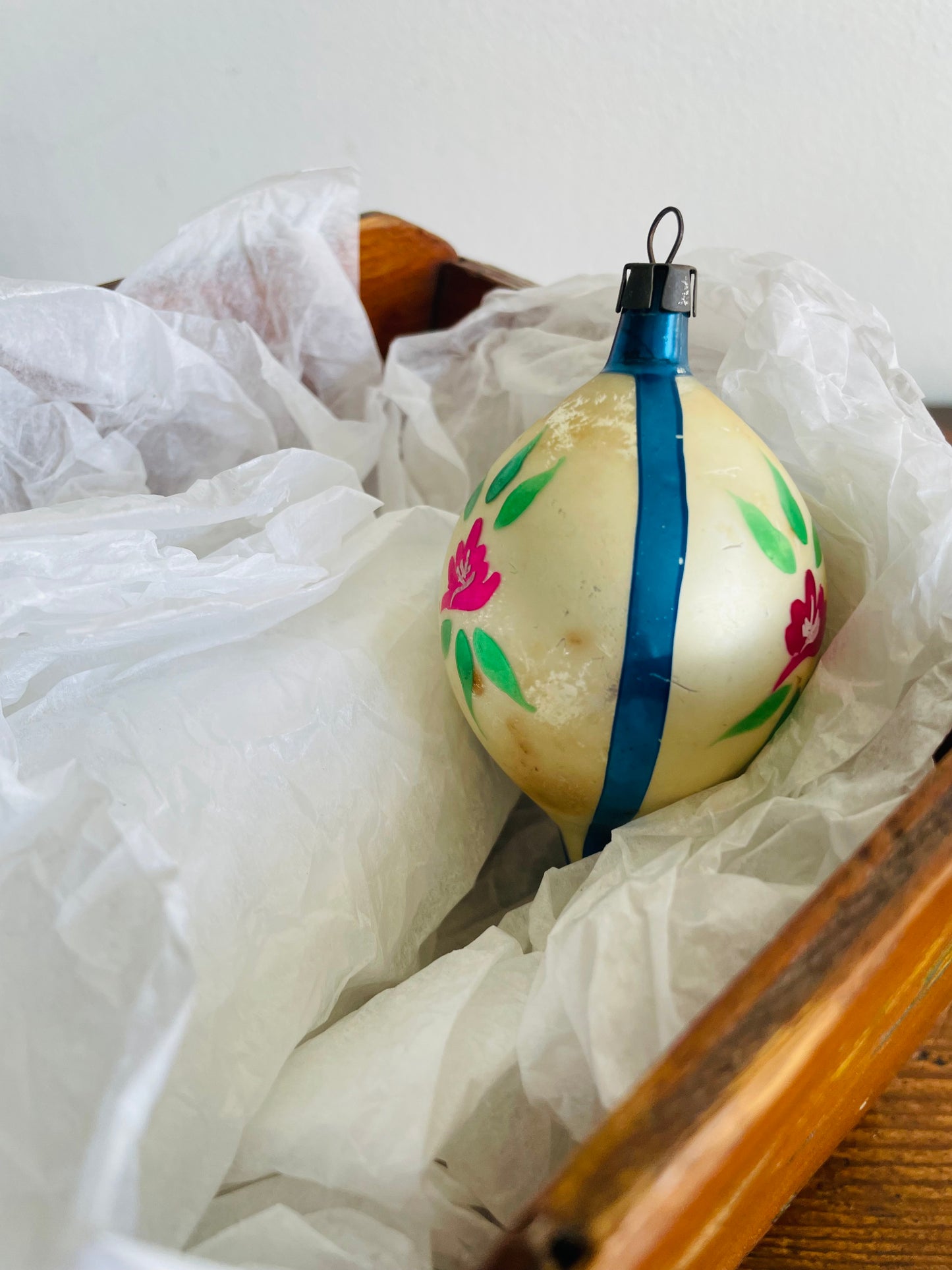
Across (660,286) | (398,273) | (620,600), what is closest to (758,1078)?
(620,600)

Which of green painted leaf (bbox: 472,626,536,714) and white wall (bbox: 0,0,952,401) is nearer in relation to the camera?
green painted leaf (bbox: 472,626,536,714)

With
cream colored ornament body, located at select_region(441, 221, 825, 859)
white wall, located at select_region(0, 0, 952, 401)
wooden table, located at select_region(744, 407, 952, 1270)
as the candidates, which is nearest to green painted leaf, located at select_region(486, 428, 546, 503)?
cream colored ornament body, located at select_region(441, 221, 825, 859)

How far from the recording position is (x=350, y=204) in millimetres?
534

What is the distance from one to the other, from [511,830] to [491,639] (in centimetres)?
15

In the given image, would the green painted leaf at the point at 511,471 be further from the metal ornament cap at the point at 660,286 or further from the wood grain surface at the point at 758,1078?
the wood grain surface at the point at 758,1078

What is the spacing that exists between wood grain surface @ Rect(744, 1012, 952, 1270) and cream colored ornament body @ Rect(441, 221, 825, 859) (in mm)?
131

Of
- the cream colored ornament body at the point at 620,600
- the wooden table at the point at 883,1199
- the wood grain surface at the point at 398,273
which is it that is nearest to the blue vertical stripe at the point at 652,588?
the cream colored ornament body at the point at 620,600

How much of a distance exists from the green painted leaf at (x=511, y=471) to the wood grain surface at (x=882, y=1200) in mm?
252

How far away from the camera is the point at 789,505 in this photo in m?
0.32

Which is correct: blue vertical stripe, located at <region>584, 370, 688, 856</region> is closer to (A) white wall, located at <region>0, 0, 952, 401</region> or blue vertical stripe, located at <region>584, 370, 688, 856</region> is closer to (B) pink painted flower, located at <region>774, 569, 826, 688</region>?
(B) pink painted flower, located at <region>774, 569, 826, 688</region>

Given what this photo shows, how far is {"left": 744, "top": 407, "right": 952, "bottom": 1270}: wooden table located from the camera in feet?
0.96

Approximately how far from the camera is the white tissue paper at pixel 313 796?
0.25 meters

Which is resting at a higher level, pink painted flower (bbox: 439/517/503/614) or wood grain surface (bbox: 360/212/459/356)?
wood grain surface (bbox: 360/212/459/356)

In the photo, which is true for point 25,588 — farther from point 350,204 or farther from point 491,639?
point 350,204
